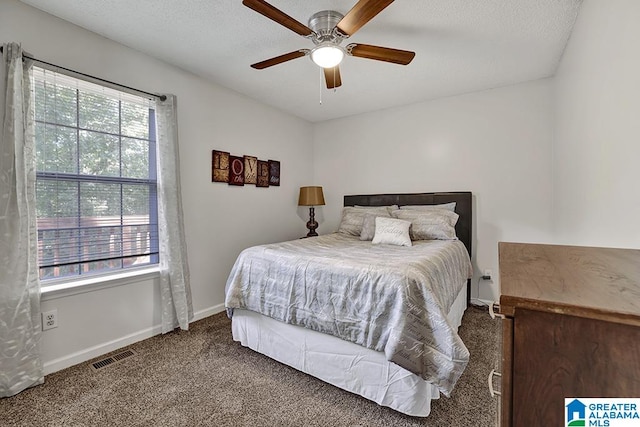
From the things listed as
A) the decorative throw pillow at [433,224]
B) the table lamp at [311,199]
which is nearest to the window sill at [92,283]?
the table lamp at [311,199]

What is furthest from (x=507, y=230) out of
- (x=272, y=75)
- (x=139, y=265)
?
(x=139, y=265)

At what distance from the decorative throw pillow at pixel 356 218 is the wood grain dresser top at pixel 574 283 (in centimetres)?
237

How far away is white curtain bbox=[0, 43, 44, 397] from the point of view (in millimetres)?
1700

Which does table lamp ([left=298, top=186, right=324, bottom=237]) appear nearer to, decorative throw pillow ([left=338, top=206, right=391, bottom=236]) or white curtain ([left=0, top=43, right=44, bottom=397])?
decorative throw pillow ([left=338, top=206, right=391, bottom=236])

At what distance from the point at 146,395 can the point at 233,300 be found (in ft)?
2.45

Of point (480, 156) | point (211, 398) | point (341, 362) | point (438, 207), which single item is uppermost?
point (480, 156)

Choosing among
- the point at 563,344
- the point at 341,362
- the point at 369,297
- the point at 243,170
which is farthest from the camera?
A: the point at 243,170

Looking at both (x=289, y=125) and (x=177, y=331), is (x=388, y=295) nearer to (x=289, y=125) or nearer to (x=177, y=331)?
(x=177, y=331)

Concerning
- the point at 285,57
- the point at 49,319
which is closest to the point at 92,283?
the point at 49,319

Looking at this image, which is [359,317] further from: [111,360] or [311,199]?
[311,199]

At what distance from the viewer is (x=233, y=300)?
218 cm

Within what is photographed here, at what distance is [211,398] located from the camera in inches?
66.4

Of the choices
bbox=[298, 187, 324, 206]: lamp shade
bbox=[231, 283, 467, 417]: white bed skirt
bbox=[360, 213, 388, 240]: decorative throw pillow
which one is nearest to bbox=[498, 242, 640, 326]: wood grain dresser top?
bbox=[231, 283, 467, 417]: white bed skirt

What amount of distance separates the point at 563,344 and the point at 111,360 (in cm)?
269
